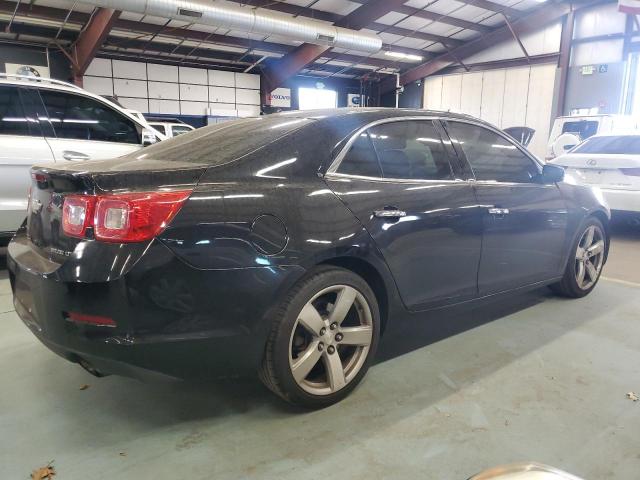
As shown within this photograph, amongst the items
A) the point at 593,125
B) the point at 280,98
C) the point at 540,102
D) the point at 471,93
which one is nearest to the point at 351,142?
the point at 593,125

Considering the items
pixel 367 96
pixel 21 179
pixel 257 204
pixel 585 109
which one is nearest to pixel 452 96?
pixel 367 96

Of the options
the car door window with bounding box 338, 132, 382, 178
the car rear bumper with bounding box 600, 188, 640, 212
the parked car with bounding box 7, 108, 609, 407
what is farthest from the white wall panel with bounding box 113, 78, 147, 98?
the car door window with bounding box 338, 132, 382, 178

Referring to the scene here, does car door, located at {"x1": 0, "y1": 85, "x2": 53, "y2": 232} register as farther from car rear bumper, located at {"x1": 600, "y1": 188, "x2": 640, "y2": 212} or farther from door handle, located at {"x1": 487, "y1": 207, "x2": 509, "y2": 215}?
car rear bumper, located at {"x1": 600, "y1": 188, "x2": 640, "y2": 212}

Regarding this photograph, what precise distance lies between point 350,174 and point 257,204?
0.52 metres

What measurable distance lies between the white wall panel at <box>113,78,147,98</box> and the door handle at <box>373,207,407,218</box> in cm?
1499

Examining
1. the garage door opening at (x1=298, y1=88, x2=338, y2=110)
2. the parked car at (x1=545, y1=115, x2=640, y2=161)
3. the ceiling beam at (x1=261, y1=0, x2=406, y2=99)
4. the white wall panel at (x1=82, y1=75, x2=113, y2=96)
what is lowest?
the parked car at (x1=545, y1=115, x2=640, y2=161)

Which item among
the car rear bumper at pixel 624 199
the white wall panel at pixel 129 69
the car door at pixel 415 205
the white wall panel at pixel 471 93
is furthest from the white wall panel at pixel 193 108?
the car door at pixel 415 205

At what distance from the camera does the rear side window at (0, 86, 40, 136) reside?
3.80m

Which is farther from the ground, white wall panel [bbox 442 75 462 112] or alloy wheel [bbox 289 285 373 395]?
white wall panel [bbox 442 75 462 112]

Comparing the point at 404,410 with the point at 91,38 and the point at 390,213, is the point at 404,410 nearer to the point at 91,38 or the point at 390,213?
the point at 390,213

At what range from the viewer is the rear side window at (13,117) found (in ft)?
12.5

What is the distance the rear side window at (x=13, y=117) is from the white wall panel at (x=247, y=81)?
1425 centimetres

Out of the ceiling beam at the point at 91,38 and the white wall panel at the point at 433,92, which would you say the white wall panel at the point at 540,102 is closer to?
the white wall panel at the point at 433,92

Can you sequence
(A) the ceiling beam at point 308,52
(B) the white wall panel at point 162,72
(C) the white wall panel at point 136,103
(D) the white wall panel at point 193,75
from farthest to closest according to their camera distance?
(D) the white wall panel at point 193,75 → (B) the white wall panel at point 162,72 → (C) the white wall panel at point 136,103 → (A) the ceiling beam at point 308,52
